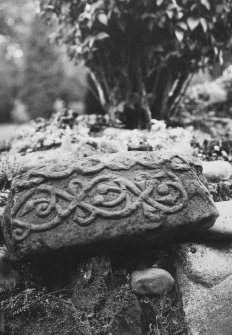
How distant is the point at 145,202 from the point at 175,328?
0.73 meters

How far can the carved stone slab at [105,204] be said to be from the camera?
2.09 meters

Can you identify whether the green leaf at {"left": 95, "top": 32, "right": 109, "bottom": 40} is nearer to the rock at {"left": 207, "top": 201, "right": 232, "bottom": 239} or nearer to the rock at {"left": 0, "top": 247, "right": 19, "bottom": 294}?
the rock at {"left": 207, "top": 201, "right": 232, "bottom": 239}

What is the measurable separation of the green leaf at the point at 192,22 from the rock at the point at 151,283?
3.09 m

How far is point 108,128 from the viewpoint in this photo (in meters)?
4.81

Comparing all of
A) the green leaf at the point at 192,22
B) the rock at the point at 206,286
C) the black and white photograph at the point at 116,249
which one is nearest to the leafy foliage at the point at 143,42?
the green leaf at the point at 192,22

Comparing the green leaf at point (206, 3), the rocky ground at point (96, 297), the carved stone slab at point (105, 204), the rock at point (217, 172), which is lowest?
the rocky ground at point (96, 297)

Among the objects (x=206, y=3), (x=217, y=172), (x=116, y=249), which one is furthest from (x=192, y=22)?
(x=116, y=249)

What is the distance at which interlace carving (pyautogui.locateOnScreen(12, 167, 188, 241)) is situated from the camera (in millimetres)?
2111

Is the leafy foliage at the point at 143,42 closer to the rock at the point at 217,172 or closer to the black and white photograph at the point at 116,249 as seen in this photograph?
the rock at the point at 217,172

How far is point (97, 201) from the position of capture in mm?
2158

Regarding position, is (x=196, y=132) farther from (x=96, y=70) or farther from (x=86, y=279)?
(x=86, y=279)

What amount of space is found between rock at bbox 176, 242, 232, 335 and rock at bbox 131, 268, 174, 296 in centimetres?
10

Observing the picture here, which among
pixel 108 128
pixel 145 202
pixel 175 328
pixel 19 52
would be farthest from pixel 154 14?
pixel 19 52

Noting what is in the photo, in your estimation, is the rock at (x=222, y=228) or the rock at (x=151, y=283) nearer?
the rock at (x=151, y=283)
